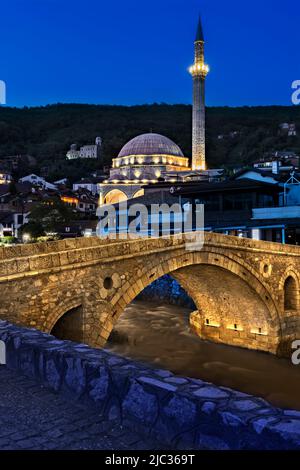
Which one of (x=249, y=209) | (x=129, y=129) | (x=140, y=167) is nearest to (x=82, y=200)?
(x=140, y=167)

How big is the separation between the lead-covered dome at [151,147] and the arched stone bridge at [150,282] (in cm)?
4681

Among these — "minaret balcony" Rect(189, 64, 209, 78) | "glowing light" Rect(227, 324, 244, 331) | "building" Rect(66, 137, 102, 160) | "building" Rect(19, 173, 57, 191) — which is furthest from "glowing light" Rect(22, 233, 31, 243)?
"building" Rect(66, 137, 102, 160)

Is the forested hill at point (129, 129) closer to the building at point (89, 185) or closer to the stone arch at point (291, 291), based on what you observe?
the building at point (89, 185)

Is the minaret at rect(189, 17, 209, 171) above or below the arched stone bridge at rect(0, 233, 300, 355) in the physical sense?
above

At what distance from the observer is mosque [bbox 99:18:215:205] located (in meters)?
55.3

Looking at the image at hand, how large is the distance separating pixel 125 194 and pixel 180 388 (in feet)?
183

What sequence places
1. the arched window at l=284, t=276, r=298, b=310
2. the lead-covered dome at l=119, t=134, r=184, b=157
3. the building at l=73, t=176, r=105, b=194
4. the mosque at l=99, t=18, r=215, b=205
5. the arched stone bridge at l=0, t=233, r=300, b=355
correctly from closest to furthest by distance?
the arched stone bridge at l=0, t=233, r=300, b=355, the arched window at l=284, t=276, r=298, b=310, the mosque at l=99, t=18, r=215, b=205, the lead-covered dome at l=119, t=134, r=184, b=157, the building at l=73, t=176, r=105, b=194

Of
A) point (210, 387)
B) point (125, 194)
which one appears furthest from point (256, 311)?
point (125, 194)

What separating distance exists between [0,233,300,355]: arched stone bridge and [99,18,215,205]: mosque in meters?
34.0

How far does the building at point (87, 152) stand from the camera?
340 ft

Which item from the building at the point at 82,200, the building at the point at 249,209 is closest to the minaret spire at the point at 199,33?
the building at the point at 82,200

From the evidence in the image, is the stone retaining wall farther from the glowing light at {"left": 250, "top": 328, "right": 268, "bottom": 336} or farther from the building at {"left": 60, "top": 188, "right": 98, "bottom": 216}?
the building at {"left": 60, "top": 188, "right": 98, "bottom": 216}

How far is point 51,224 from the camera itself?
124 ft
